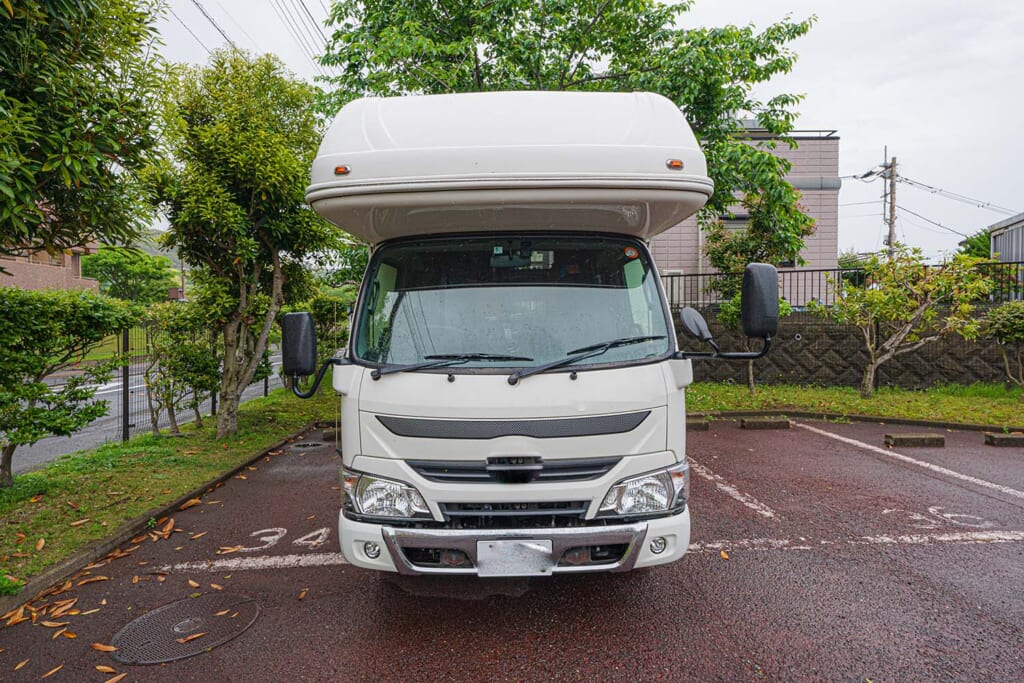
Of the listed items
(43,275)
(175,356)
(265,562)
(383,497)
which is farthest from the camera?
(43,275)

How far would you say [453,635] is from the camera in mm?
3047

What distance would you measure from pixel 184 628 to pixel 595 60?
933cm

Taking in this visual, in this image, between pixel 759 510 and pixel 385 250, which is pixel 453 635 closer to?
pixel 385 250

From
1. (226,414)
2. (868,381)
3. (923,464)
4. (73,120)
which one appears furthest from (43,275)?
(923,464)

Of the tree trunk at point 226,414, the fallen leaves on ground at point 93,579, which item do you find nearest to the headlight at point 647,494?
the fallen leaves on ground at point 93,579

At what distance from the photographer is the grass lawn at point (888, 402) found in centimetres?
852

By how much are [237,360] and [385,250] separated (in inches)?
208

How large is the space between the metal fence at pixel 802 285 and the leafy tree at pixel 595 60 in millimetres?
2136

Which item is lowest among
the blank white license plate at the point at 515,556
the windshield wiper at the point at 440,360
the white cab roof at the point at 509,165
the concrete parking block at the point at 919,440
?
the concrete parking block at the point at 919,440

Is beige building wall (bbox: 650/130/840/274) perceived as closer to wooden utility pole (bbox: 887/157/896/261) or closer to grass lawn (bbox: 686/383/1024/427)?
grass lawn (bbox: 686/383/1024/427)

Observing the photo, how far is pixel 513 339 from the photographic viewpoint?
9.86 ft

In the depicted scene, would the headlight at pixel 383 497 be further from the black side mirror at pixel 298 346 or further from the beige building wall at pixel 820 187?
the beige building wall at pixel 820 187

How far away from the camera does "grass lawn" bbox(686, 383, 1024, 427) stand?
8523 mm

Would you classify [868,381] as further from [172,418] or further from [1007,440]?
[172,418]
